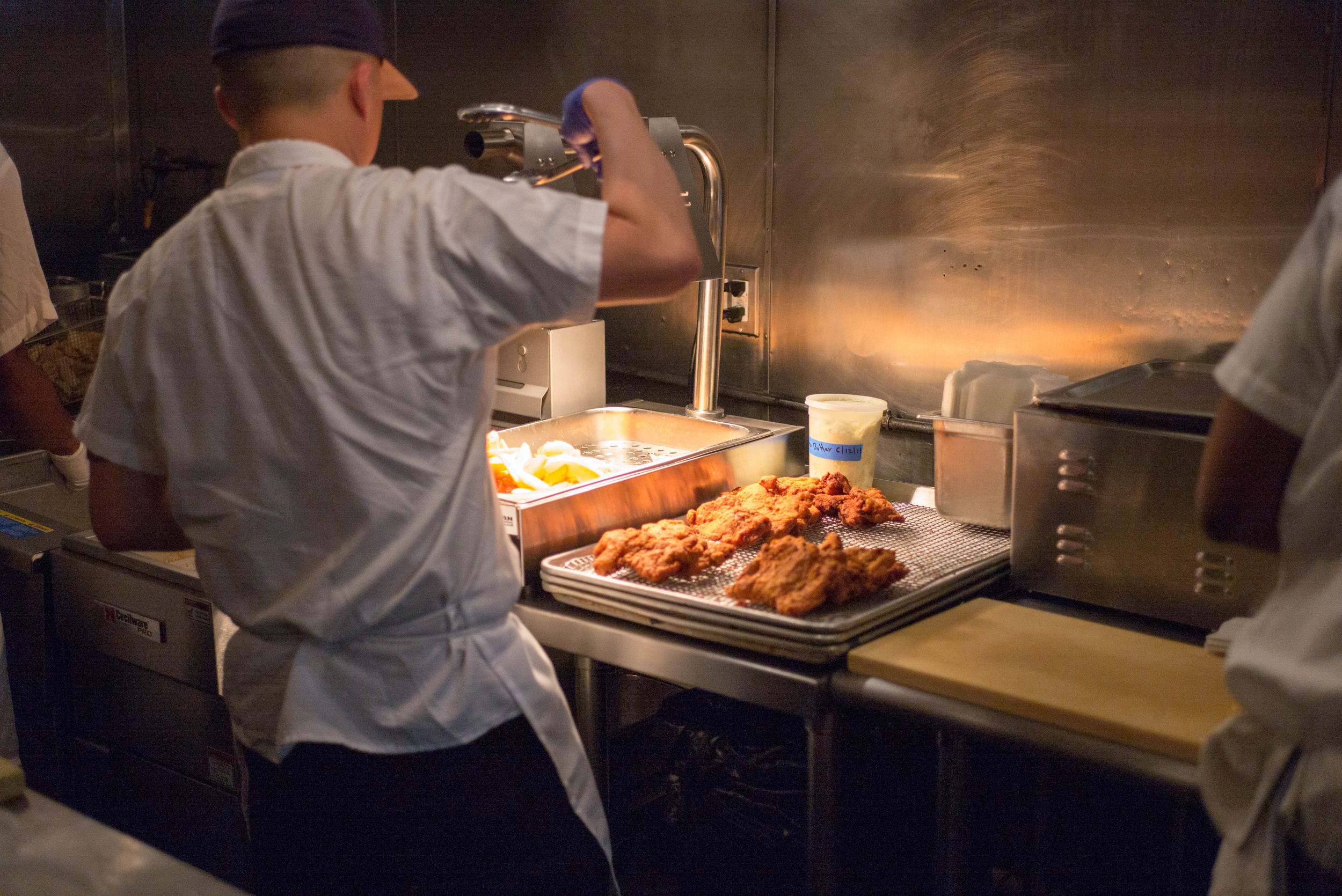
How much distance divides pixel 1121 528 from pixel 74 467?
2122 millimetres

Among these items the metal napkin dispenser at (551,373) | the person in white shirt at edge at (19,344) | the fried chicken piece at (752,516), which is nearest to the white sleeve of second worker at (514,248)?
the fried chicken piece at (752,516)

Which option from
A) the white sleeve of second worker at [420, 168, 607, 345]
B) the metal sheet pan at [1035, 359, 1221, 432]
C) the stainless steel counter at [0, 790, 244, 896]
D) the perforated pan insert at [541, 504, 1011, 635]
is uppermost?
the white sleeve of second worker at [420, 168, 607, 345]

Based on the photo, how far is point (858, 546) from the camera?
1841 mm

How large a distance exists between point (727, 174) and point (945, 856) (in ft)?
5.74

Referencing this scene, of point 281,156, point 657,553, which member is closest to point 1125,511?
point 657,553

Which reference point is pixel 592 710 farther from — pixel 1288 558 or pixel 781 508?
pixel 1288 558

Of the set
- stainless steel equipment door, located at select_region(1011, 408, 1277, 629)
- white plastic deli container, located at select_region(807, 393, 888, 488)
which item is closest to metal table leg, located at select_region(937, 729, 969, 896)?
stainless steel equipment door, located at select_region(1011, 408, 1277, 629)

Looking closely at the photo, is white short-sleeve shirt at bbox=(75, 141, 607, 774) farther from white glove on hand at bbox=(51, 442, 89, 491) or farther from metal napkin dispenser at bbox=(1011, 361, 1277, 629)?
white glove on hand at bbox=(51, 442, 89, 491)

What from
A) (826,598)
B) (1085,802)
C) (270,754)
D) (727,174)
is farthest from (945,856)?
(727,174)

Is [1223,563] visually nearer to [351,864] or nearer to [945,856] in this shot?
[945,856]

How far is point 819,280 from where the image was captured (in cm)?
263

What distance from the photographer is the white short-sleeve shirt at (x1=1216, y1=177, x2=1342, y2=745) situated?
0.95 meters

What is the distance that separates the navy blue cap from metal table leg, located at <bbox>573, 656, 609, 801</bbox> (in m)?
1.01

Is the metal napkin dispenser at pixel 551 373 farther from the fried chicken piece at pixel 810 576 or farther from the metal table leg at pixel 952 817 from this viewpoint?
the metal table leg at pixel 952 817
